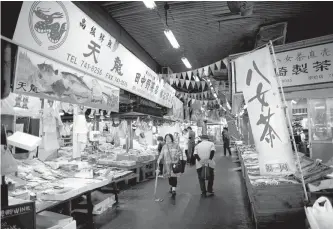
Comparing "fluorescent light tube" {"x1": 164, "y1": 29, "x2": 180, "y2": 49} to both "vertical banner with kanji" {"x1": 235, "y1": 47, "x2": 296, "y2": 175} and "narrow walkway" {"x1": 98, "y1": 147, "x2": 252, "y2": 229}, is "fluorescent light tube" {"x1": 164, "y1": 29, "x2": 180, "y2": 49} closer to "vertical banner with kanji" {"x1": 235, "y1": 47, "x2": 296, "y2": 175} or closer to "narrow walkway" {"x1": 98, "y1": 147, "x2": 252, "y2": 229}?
"vertical banner with kanji" {"x1": 235, "y1": 47, "x2": 296, "y2": 175}

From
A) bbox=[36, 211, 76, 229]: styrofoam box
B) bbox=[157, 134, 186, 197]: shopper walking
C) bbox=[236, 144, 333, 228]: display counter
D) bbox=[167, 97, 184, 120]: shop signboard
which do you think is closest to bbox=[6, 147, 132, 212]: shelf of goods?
bbox=[36, 211, 76, 229]: styrofoam box

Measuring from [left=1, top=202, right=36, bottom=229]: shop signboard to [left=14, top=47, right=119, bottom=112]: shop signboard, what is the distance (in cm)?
201

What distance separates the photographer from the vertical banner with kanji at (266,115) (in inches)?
160

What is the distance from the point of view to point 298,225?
4.63 meters

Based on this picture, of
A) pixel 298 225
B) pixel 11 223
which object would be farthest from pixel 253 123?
pixel 11 223

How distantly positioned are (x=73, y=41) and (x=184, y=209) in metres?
5.63

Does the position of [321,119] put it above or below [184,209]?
above

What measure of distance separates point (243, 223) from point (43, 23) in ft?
20.7

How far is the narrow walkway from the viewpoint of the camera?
240 inches

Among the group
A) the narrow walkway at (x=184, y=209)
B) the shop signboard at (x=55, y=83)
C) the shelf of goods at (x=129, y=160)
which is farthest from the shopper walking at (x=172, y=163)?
the shop signboard at (x=55, y=83)

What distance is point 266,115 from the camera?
4.25 m

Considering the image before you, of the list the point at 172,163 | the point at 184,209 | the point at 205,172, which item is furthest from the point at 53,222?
the point at 205,172

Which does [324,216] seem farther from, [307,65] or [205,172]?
[205,172]

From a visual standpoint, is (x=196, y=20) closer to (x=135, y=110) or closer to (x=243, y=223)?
(x=135, y=110)
